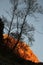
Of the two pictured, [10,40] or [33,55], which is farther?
[33,55]

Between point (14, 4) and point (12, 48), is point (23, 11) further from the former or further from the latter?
point (12, 48)

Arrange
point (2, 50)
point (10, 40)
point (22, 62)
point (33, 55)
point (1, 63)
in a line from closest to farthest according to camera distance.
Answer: point (1, 63) < point (22, 62) < point (2, 50) < point (10, 40) < point (33, 55)

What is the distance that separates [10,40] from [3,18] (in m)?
3.59

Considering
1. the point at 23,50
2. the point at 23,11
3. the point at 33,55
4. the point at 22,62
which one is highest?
the point at 23,11

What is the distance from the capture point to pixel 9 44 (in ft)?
125

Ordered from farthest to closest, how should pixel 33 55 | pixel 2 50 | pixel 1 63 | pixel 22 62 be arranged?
pixel 33 55 → pixel 2 50 → pixel 22 62 → pixel 1 63

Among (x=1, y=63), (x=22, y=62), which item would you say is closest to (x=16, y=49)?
(x=22, y=62)

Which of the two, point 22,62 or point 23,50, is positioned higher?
point 22,62

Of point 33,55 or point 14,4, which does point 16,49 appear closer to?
point 14,4

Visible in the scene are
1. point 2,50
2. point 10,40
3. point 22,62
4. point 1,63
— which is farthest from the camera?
point 10,40

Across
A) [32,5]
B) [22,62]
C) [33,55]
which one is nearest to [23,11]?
[32,5]

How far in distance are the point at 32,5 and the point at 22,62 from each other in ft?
34.2

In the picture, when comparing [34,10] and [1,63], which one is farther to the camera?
[34,10]

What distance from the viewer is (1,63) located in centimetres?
2389
